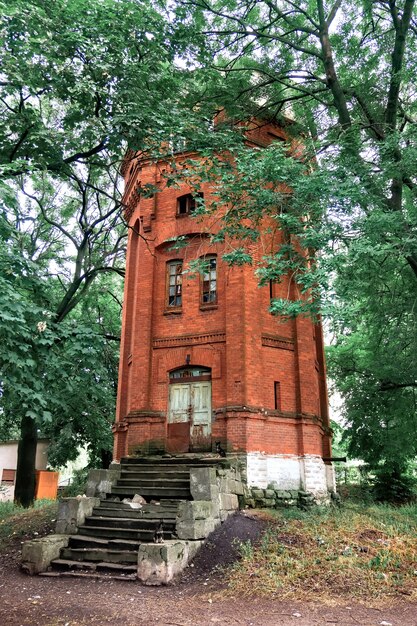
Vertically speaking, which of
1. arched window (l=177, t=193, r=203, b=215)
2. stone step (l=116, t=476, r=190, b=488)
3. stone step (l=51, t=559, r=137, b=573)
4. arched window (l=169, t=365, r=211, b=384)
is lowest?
stone step (l=51, t=559, r=137, b=573)

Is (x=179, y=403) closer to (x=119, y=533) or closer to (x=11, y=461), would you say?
(x=119, y=533)

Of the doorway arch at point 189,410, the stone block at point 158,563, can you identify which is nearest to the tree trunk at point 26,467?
the doorway arch at point 189,410

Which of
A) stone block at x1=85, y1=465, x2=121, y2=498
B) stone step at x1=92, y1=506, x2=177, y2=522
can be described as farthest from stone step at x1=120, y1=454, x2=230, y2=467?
stone step at x1=92, y1=506, x2=177, y2=522

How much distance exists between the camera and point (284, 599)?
6598 millimetres

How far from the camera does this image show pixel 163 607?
255 inches

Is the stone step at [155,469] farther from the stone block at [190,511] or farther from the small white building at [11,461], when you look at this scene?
the small white building at [11,461]

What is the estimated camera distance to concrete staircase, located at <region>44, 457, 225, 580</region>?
8461mm

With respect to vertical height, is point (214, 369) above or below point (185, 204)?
below

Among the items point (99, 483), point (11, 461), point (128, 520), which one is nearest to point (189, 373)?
point (99, 483)

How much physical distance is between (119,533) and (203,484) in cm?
191

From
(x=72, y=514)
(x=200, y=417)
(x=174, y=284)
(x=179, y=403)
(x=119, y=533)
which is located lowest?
(x=119, y=533)

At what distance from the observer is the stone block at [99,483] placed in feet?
35.9

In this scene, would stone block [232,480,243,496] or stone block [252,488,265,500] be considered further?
stone block [252,488,265,500]

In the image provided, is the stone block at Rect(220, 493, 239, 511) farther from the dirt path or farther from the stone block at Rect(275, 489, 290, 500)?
the dirt path
